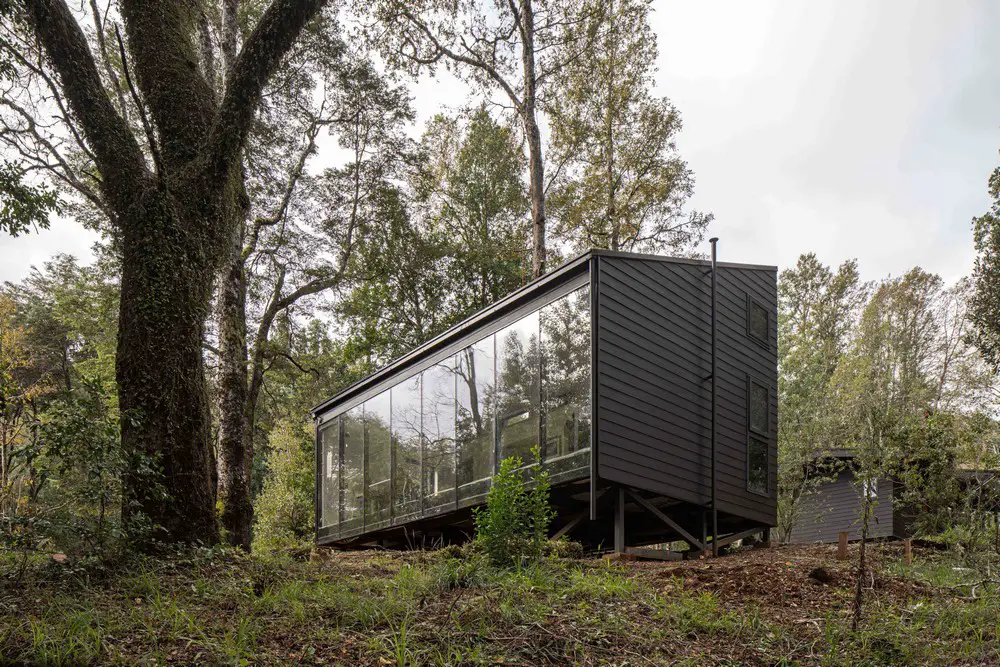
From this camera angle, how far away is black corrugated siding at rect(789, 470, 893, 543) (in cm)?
1612

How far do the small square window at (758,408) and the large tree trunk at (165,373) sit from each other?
787cm

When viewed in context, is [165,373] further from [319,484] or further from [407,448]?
[319,484]

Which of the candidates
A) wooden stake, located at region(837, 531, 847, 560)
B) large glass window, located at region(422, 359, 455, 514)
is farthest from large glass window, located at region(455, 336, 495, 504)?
wooden stake, located at region(837, 531, 847, 560)

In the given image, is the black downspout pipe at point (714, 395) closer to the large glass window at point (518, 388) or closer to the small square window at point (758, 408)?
the small square window at point (758, 408)

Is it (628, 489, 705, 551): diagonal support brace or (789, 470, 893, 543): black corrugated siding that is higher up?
(628, 489, 705, 551): diagonal support brace

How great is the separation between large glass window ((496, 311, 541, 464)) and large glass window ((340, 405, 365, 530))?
496 centimetres

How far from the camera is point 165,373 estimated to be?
6.49m

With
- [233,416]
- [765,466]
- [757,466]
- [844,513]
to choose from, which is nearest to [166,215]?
[233,416]

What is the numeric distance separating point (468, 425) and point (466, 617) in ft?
20.8

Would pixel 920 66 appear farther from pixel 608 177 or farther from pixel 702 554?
pixel 702 554

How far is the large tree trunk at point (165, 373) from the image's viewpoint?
A: 6.30 meters

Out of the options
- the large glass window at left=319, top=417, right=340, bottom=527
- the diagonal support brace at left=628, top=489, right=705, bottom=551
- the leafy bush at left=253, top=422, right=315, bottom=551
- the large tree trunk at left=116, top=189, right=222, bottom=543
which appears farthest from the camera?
the leafy bush at left=253, top=422, right=315, bottom=551

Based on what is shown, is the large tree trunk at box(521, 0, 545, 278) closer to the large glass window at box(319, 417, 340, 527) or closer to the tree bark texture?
the large glass window at box(319, 417, 340, 527)

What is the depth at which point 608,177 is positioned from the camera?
750 inches
